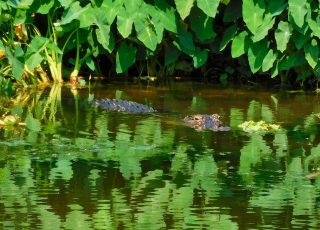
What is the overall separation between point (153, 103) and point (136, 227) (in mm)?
4537

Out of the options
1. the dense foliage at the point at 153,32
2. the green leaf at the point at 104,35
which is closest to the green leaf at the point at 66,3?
the dense foliage at the point at 153,32

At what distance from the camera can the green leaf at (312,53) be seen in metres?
10.1

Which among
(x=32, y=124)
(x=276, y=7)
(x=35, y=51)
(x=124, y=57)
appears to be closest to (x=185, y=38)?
(x=124, y=57)

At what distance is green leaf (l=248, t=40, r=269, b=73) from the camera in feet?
33.9

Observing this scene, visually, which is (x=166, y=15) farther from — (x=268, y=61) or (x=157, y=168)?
(x=157, y=168)

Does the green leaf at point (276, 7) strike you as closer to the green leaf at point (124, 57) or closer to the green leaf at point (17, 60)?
the green leaf at point (124, 57)

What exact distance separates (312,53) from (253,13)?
29.7 inches

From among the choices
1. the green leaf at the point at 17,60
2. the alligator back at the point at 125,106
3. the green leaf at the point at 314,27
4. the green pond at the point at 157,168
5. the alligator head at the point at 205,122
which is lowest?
the green pond at the point at 157,168

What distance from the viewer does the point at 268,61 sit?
404 inches

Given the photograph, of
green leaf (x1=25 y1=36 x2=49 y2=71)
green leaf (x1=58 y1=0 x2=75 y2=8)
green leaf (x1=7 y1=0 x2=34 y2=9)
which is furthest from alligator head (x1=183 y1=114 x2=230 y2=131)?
green leaf (x1=58 y1=0 x2=75 y2=8)

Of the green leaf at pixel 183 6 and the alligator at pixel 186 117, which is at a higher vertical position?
the green leaf at pixel 183 6

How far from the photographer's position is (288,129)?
26.8 feet

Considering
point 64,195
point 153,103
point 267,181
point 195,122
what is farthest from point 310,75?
point 64,195

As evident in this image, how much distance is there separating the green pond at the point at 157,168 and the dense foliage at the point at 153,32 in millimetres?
751
